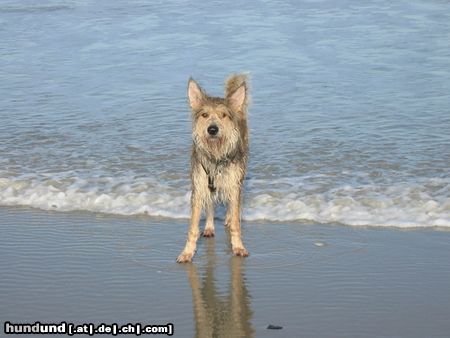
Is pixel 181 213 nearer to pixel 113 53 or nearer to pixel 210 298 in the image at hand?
pixel 210 298

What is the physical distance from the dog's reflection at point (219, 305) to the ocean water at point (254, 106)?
1.70 m

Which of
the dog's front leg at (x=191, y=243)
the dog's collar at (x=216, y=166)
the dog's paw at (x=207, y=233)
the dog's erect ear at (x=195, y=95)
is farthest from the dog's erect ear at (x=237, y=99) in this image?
the dog's paw at (x=207, y=233)

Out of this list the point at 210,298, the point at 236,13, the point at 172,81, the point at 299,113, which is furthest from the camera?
the point at 236,13

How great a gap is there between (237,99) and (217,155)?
0.48 meters

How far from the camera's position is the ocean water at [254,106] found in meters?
9.59

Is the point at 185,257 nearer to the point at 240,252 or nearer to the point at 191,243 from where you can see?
the point at 191,243

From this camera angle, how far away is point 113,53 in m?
18.2

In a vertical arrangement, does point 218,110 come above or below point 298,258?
above

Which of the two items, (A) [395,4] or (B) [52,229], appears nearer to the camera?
(B) [52,229]

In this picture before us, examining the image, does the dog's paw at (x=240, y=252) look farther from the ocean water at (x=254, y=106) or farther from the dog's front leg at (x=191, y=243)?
the ocean water at (x=254, y=106)

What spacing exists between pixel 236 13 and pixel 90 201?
549 inches

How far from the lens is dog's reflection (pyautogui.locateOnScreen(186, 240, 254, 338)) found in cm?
612

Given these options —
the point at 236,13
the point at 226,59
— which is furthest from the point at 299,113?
the point at 236,13

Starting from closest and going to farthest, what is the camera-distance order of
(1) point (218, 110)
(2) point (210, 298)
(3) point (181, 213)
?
(2) point (210, 298)
(1) point (218, 110)
(3) point (181, 213)
